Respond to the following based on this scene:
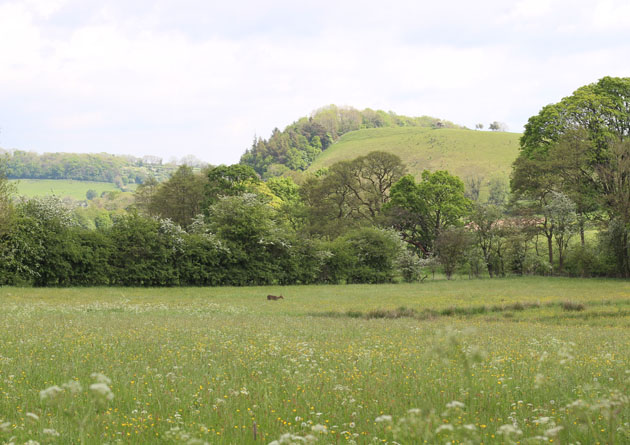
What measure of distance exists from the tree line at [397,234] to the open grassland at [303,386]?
29.4m

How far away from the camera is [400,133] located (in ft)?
625

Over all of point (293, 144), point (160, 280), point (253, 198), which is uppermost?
point (293, 144)

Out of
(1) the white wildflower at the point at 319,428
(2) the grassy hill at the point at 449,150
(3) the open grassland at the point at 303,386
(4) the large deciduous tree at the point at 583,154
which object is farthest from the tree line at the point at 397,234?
(2) the grassy hill at the point at 449,150

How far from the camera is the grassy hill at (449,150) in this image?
13350 centimetres

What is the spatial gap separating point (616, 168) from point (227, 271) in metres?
43.6

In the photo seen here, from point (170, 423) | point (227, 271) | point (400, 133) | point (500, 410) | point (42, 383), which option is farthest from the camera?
point (400, 133)

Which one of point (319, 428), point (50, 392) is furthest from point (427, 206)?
point (50, 392)

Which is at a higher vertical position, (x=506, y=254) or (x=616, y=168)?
(x=616, y=168)

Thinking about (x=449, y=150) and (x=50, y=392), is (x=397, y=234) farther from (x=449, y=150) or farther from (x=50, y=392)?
(x=449, y=150)

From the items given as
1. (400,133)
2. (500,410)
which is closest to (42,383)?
(500,410)

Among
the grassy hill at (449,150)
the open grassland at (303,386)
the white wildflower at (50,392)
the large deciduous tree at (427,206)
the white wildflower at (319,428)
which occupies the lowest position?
the open grassland at (303,386)

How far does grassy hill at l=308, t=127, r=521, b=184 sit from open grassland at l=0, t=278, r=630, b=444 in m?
121

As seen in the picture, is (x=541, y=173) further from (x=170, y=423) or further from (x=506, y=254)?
(x=170, y=423)

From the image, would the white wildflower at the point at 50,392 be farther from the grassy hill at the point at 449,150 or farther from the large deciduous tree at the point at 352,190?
the grassy hill at the point at 449,150
